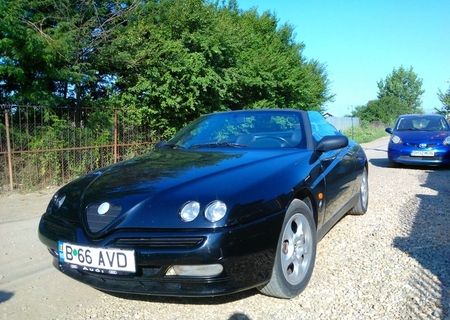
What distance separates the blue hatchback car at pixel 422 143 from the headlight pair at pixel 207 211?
936 cm

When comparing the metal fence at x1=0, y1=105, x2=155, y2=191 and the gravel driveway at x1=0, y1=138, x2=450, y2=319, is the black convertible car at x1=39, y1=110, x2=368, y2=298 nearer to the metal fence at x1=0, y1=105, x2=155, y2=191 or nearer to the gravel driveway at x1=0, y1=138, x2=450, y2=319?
the gravel driveway at x1=0, y1=138, x2=450, y2=319

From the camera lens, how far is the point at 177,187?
9.47 ft

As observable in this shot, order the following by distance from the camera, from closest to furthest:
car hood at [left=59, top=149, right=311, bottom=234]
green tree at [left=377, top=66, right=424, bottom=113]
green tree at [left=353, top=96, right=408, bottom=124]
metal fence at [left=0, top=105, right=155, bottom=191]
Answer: car hood at [left=59, top=149, right=311, bottom=234] → metal fence at [left=0, top=105, right=155, bottom=191] → green tree at [left=353, top=96, right=408, bottom=124] → green tree at [left=377, top=66, right=424, bottom=113]

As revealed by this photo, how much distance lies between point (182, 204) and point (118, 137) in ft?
25.7

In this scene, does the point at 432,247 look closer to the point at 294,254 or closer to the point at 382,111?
the point at 294,254

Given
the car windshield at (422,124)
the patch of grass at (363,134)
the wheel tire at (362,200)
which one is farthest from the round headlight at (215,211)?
the patch of grass at (363,134)

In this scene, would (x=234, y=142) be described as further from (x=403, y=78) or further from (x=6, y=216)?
(x=403, y=78)

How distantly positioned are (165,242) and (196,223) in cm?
21

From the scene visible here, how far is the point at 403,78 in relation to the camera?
82.9 m

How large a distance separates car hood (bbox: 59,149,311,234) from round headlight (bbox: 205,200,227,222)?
1.1 inches

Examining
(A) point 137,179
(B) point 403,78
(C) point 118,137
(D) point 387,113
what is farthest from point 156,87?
(B) point 403,78

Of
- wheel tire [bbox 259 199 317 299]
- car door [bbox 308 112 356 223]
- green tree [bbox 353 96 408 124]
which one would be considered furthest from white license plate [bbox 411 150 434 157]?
green tree [bbox 353 96 408 124]

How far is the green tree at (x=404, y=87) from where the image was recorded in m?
81.3

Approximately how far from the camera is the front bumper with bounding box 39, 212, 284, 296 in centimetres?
258
